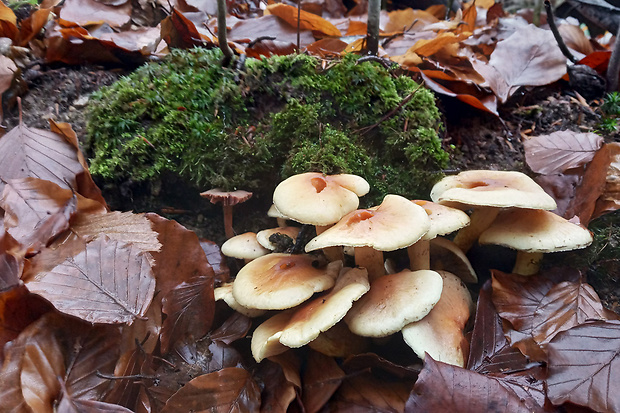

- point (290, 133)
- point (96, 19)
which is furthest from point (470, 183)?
point (96, 19)

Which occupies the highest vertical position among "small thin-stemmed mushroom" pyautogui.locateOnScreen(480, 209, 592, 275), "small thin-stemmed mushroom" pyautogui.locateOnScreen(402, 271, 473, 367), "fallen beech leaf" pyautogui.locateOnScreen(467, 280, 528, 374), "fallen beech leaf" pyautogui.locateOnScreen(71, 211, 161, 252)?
"fallen beech leaf" pyautogui.locateOnScreen(71, 211, 161, 252)

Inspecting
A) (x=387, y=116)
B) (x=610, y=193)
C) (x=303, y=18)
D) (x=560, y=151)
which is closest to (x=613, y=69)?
(x=560, y=151)

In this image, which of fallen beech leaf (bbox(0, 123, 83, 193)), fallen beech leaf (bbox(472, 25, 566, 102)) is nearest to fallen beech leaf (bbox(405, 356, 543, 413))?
fallen beech leaf (bbox(0, 123, 83, 193))

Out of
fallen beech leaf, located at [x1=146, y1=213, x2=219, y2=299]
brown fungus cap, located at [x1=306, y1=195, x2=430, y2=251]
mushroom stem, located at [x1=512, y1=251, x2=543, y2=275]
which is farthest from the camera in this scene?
mushroom stem, located at [x1=512, y1=251, x2=543, y2=275]

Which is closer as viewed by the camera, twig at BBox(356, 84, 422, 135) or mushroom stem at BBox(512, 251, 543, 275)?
mushroom stem at BBox(512, 251, 543, 275)

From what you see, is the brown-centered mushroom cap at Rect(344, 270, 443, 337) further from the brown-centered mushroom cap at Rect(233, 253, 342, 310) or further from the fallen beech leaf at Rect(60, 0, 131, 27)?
the fallen beech leaf at Rect(60, 0, 131, 27)

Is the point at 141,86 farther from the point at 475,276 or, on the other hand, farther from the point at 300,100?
the point at 475,276

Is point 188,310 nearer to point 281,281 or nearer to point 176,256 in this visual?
point 176,256
